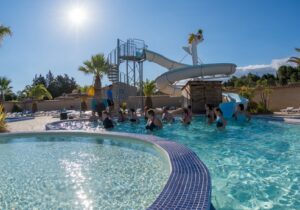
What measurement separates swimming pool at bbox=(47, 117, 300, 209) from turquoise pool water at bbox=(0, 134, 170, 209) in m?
0.96

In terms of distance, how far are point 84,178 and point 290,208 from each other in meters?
2.92

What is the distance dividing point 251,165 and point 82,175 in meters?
3.03

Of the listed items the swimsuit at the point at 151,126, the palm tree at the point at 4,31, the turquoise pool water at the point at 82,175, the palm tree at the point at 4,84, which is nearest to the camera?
the turquoise pool water at the point at 82,175

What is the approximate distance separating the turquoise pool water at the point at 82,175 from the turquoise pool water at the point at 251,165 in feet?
3.21

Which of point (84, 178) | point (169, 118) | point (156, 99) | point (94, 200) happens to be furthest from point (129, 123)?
point (156, 99)

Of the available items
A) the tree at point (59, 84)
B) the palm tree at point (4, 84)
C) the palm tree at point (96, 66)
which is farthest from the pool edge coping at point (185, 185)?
the tree at point (59, 84)

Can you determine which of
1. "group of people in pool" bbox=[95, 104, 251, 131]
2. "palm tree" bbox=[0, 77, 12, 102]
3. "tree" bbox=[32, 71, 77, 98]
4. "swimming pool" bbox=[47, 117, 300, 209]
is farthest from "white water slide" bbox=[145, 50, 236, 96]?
"tree" bbox=[32, 71, 77, 98]

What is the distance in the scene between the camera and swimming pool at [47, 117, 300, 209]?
3501 mm

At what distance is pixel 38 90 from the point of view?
33.2m

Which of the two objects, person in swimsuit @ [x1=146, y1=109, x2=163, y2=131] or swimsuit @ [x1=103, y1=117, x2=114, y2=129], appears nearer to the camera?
person in swimsuit @ [x1=146, y1=109, x2=163, y2=131]

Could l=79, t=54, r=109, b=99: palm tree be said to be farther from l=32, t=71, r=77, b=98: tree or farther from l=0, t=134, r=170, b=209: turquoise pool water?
l=32, t=71, r=77, b=98: tree

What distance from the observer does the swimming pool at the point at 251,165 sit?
11.5 feet

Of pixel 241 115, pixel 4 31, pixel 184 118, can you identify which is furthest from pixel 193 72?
pixel 4 31

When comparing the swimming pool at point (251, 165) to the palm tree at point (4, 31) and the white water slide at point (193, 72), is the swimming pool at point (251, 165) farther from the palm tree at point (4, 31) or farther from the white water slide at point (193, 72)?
→ the palm tree at point (4, 31)
